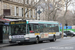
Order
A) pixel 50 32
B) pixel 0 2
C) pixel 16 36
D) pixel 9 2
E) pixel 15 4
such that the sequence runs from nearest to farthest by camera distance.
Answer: pixel 16 36 < pixel 50 32 < pixel 0 2 < pixel 9 2 < pixel 15 4

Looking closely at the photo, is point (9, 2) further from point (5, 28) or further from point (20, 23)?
point (20, 23)

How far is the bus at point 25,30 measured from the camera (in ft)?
64.7

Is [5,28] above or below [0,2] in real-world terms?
below

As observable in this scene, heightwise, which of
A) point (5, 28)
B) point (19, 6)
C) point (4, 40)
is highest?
point (19, 6)

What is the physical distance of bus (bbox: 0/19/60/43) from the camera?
64.7ft

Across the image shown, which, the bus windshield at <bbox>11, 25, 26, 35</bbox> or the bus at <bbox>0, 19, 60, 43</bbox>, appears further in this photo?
the bus windshield at <bbox>11, 25, 26, 35</bbox>

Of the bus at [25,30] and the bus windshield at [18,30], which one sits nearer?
the bus at [25,30]

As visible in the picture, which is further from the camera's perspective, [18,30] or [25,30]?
[18,30]

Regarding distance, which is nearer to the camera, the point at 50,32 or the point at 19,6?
the point at 50,32

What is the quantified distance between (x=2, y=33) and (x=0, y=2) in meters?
6.46

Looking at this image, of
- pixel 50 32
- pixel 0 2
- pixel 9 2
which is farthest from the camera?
pixel 9 2

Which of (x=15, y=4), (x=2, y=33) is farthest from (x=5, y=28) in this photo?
(x=15, y=4)

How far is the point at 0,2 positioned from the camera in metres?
26.5

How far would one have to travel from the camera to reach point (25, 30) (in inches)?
780
